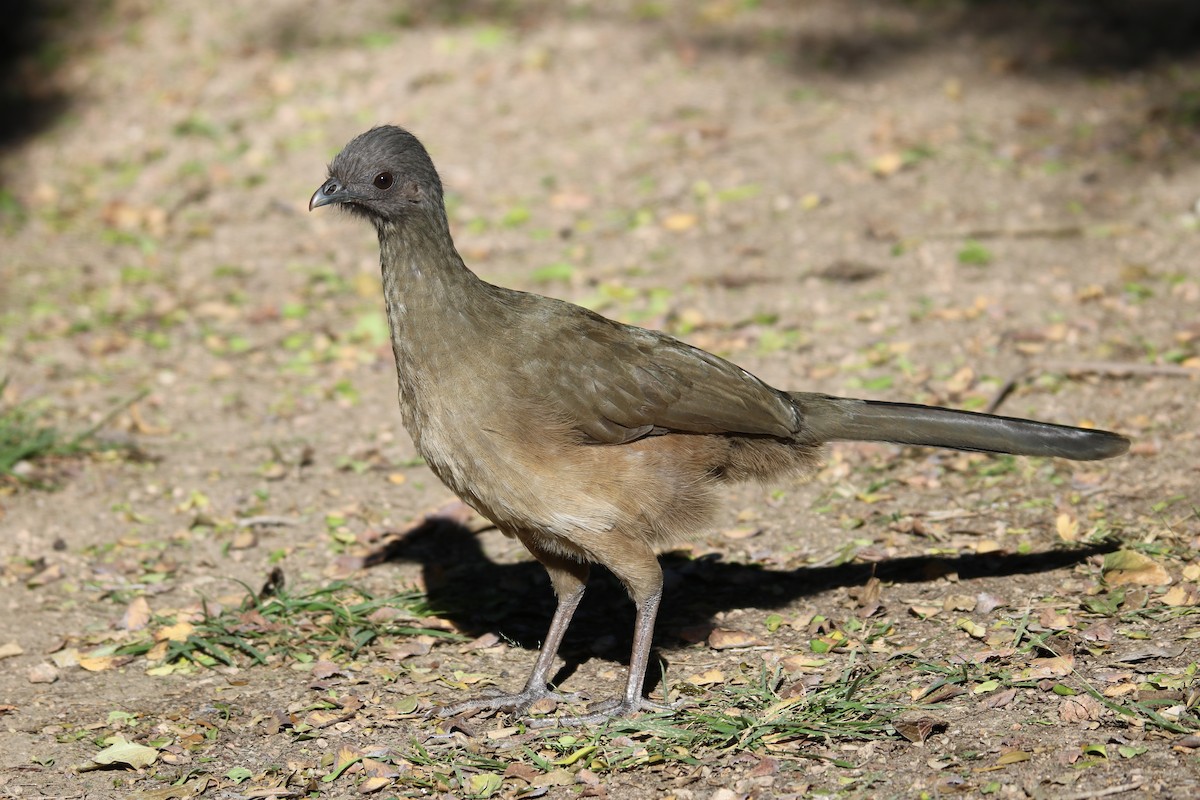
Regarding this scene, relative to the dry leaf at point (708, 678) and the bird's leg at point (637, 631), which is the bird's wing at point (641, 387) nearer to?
the bird's leg at point (637, 631)

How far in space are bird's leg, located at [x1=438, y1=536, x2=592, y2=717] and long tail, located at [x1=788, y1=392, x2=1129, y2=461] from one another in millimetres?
1103

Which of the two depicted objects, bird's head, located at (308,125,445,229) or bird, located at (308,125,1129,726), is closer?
bird, located at (308,125,1129,726)

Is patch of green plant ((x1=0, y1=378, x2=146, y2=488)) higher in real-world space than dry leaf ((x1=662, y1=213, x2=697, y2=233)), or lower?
lower

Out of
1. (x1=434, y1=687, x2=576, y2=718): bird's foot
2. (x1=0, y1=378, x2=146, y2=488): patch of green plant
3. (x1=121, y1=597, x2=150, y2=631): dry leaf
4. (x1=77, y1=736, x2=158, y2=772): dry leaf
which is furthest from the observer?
(x1=0, y1=378, x2=146, y2=488): patch of green plant

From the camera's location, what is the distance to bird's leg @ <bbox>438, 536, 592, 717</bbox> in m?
4.81

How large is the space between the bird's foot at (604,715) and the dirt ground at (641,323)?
0.05 meters

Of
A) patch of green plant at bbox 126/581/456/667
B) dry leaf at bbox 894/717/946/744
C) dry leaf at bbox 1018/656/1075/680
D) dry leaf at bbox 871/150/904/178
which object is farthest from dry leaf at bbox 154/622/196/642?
dry leaf at bbox 871/150/904/178

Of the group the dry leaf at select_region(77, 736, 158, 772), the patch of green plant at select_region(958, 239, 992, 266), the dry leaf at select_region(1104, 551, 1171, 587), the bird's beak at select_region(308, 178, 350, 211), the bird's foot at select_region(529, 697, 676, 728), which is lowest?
the bird's foot at select_region(529, 697, 676, 728)

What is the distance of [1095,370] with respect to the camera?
667cm

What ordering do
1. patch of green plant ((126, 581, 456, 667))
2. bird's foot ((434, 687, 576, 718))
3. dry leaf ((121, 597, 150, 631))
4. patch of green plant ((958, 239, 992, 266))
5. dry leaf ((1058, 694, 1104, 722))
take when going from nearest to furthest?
dry leaf ((1058, 694, 1104, 722))
bird's foot ((434, 687, 576, 718))
patch of green plant ((126, 581, 456, 667))
dry leaf ((121, 597, 150, 631))
patch of green plant ((958, 239, 992, 266))

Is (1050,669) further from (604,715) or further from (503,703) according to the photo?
(503,703)

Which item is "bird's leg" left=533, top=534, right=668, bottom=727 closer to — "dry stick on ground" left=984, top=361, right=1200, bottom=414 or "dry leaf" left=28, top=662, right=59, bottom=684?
"dry leaf" left=28, top=662, right=59, bottom=684

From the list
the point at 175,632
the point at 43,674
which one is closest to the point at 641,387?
the point at 175,632

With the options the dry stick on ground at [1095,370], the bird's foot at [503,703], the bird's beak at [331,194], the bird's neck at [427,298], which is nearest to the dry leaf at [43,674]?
the bird's foot at [503,703]
